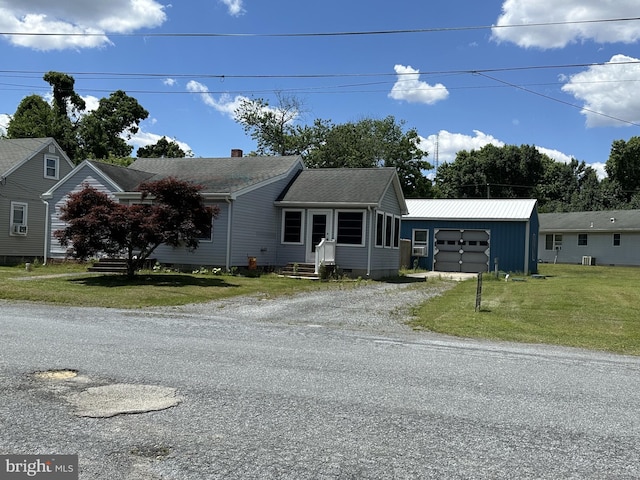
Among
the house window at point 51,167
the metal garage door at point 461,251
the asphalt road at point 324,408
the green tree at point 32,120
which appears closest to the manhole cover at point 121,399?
the asphalt road at point 324,408

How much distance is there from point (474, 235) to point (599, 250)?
58.5ft

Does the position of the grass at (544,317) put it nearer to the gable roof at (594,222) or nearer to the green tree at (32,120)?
the gable roof at (594,222)

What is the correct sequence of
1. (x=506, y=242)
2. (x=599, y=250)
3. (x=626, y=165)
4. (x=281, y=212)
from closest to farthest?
(x=281, y=212) → (x=506, y=242) → (x=599, y=250) → (x=626, y=165)

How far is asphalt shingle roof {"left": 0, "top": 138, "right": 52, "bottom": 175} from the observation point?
29.8 metres

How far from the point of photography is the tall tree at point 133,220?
1762cm

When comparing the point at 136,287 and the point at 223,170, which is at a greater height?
the point at 223,170

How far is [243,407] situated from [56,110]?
2141 inches

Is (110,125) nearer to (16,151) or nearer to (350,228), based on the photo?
(16,151)

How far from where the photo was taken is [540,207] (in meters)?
62.4

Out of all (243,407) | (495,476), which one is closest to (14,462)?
(243,407)

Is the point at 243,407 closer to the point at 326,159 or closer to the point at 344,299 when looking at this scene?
the point at 344,299

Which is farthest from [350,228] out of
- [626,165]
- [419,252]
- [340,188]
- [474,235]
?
[626,165]

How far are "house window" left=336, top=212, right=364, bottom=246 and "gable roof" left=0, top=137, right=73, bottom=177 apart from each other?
56.9 feet

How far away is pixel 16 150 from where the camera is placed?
103 ft
